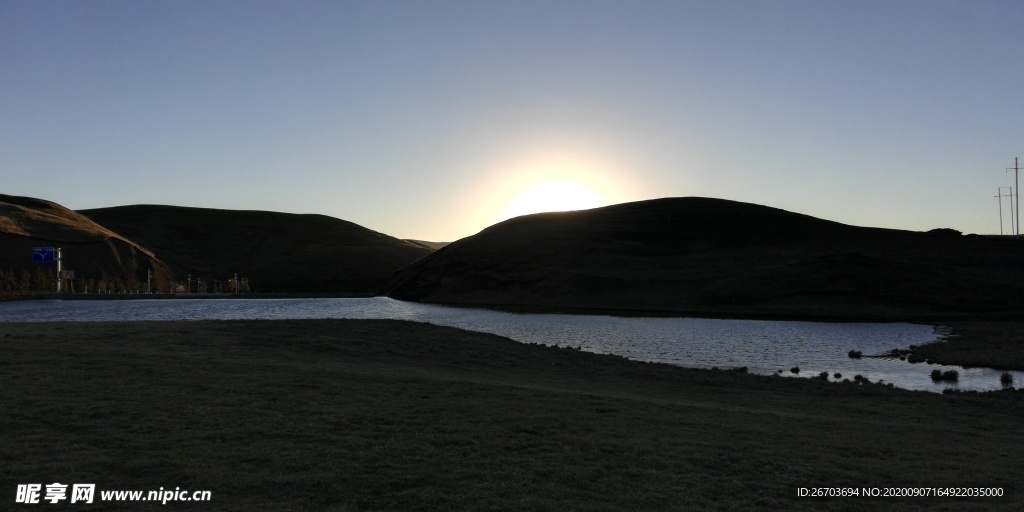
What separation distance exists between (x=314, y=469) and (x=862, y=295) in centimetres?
11798

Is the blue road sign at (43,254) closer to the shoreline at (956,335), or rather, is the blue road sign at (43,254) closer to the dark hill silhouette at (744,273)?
the shoreline at (956,335)

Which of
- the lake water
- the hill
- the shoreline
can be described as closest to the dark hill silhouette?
the shoreline

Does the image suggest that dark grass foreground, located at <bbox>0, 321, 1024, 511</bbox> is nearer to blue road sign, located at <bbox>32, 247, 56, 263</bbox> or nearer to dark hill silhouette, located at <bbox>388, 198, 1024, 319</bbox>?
dark hill silhouette, located at <bbox>388, 198, 1024, 319</bbox>

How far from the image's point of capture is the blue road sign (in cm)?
17538

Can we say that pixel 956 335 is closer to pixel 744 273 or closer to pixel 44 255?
pixel 744 273

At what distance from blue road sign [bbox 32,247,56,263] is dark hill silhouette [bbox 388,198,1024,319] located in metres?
79.8

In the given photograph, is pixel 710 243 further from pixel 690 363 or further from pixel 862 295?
pixel 690 363

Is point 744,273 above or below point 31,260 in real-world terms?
below

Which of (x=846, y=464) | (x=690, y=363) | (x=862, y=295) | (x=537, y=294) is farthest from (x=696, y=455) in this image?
(x=537, y=294)

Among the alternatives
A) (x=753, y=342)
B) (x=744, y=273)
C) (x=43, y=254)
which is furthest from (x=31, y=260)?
(x=753, y=342)

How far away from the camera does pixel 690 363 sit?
49125 mm

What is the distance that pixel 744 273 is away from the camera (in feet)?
458

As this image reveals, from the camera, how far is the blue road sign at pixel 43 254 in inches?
6905

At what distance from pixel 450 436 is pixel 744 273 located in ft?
423
